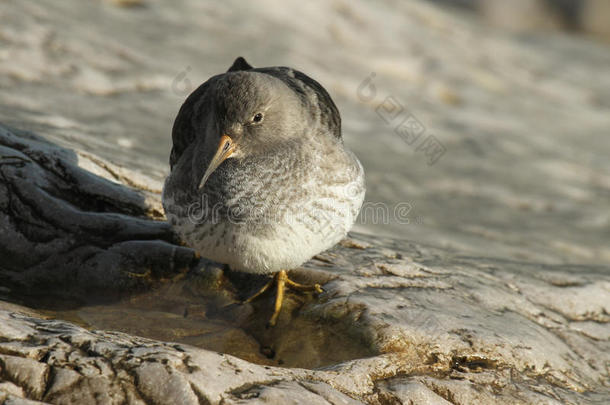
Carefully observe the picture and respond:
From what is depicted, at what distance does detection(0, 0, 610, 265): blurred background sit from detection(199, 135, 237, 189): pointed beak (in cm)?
202

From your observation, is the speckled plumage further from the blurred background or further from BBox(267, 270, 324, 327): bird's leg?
the blurred background

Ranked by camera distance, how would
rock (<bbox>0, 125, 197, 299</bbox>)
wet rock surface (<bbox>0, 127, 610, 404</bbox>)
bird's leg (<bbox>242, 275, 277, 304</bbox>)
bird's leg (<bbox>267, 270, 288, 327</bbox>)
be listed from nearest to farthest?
wet rock surface (<bbox>0, 127, 610, 404</bbox>) < bird's leg (<bbox>267, 270, 288, 327</bbox>) < bird's leg (<bbox>242, 275, 277, 304</bbox>) < rock (<bbox>0, 125, 197, 299</bbox>)

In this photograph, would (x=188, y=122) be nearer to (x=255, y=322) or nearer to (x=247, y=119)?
(x=247, y=119)

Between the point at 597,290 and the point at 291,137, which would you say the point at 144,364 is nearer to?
the point at 291,137

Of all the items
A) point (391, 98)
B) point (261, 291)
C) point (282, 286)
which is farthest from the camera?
point (391, 98)

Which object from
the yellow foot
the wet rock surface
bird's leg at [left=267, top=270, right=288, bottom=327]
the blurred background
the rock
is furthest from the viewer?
the blurred background

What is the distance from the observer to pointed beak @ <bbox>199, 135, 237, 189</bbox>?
417 cm

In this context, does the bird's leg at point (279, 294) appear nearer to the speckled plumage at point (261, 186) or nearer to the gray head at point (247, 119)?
the speckled plumage at point (261, 186)

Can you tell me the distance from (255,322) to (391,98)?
7.13 metres

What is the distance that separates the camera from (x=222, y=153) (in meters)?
4.26

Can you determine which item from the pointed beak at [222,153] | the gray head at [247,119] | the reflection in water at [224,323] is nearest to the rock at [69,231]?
the reflection in water at [224,323]

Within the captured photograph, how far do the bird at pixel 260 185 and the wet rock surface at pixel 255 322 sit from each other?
333mm

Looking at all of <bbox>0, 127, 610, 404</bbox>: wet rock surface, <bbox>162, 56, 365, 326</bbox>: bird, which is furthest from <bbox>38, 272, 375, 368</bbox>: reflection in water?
<bbox>162, 56, 365, 326</bbox>: bird

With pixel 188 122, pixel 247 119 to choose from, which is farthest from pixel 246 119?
pixel 188 122
